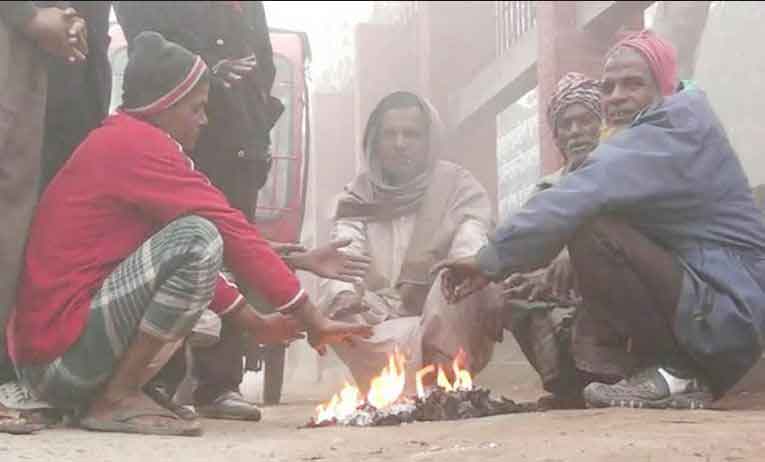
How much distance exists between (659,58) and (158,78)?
169 centimetres

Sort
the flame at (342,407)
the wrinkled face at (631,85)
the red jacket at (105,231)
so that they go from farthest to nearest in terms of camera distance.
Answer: the wrinkled face at (631,85) → the flame at (342,407) → the red jacket at (105,231)

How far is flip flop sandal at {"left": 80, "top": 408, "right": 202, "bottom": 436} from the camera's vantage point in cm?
350

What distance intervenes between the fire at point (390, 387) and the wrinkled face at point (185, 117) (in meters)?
1.05

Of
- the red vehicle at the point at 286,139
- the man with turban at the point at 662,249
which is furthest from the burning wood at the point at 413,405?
the red vehicle at the point at 286,139

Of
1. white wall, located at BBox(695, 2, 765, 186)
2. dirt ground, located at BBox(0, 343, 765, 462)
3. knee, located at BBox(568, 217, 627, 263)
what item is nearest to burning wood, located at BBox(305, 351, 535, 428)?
dirt ground, located at BBox(0, 343, 765, 462)

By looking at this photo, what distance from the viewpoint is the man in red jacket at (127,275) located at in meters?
3.51

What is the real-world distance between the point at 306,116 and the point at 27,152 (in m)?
5.05

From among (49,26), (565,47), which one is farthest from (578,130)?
(565,47)

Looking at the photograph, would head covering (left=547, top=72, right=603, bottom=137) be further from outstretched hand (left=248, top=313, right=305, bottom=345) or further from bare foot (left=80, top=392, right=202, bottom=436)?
bare foot (left=80, top=392, right=202, bottom=436)

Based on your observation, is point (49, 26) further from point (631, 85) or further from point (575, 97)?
point (575, 97)

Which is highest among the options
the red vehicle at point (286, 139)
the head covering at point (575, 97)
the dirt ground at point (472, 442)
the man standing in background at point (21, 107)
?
the red vehicle at point (286, 139)

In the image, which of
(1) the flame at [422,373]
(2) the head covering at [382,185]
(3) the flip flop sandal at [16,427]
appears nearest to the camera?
(3) the flip flop sandal at [16,427]

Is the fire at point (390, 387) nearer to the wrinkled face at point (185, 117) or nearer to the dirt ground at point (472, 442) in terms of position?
the dirt ground at point (472, 442)

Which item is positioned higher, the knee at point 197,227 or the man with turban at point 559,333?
the knee at point 197,227
